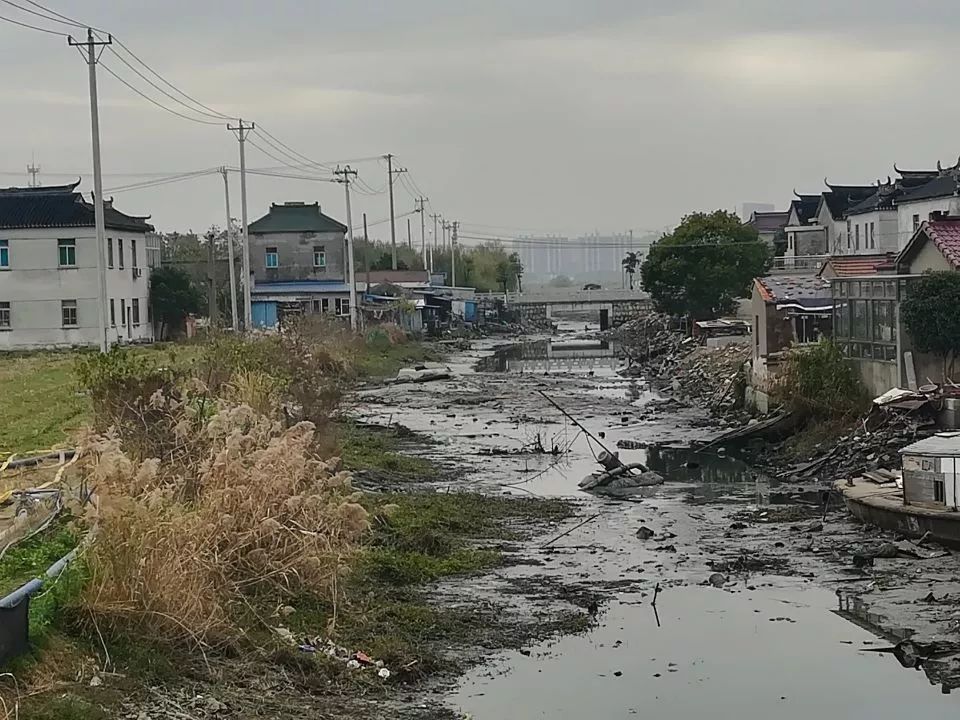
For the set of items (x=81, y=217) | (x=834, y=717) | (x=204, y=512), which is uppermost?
(x=81, y=217)

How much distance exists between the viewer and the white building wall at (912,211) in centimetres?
5178

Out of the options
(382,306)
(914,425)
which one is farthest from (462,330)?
(914,425)

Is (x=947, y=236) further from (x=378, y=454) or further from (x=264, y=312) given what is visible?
(x=264, y=312)

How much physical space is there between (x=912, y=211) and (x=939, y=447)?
133 feet

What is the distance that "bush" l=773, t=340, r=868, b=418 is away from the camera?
28016 millimetres

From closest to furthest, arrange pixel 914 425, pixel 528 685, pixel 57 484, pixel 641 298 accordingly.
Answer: pixel 528 685 < pixel 57 484 < pixel 914 425 < pixel 641 298

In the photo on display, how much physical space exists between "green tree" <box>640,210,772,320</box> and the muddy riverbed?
95.1 feet

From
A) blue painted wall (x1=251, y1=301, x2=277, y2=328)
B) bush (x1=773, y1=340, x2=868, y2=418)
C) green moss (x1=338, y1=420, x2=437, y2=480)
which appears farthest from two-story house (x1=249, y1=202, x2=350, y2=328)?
bush (x1=773, y1=340, x2=868, y2=418)

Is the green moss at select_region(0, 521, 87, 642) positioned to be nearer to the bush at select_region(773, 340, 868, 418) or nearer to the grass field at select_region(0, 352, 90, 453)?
the grass field at select_region(0, 352, 90, 453)

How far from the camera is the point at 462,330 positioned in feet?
274

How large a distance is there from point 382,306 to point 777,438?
42.6 metres

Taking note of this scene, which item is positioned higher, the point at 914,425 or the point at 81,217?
the point at 81,217

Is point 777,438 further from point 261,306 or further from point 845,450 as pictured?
point 261,306

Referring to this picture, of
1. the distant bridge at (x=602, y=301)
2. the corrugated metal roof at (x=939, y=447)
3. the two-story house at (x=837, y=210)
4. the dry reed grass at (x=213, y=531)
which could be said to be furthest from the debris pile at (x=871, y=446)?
the distant bridge at (x=602, y=301)
